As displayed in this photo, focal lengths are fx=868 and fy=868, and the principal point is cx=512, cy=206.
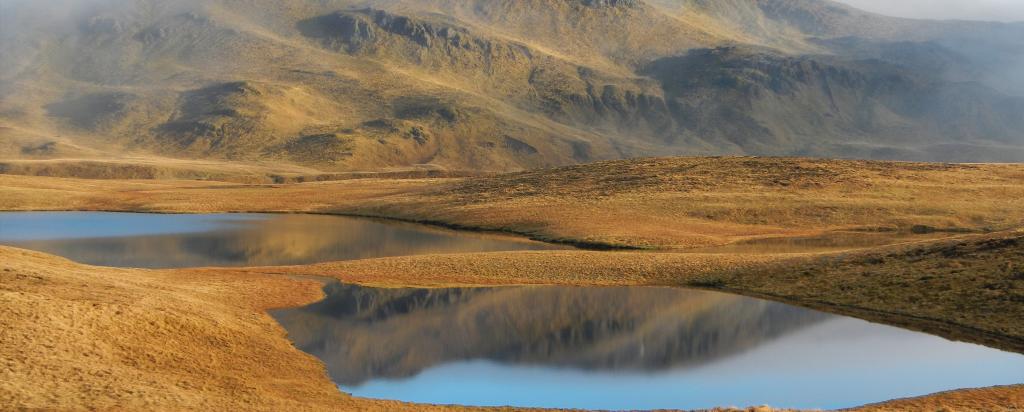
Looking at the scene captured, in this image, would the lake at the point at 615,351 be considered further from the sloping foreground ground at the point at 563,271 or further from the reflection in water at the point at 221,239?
the reflection in water at the point at 221,239

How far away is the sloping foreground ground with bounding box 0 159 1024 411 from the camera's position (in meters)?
25.0

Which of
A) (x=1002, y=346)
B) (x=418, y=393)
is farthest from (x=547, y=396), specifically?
(x=1002, y=346)

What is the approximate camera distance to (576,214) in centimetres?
8344

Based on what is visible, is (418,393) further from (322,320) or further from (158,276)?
(158,276)

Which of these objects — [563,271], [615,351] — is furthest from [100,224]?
[615,351]

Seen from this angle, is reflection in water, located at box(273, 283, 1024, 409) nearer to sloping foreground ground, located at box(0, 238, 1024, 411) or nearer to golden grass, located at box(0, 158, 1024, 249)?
sloping foreground ground, located at box(0, 238, 1024, 411)

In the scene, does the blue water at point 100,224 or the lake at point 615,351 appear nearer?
the lake at point 615,351

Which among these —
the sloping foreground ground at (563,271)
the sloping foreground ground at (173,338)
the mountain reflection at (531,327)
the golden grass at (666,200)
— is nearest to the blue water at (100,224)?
the golden grass at (666,200)

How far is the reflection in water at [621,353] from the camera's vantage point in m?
27.4

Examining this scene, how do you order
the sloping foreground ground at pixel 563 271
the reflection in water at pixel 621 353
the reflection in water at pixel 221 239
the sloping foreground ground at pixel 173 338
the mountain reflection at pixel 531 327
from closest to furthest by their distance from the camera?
the sloping foreground ground at pixel 173 338, the sloping foreground ground at pixel 563 271, the reflection in water at pixel 621 353, the mountain reflection at pixel 531 327, the reflection in water at pixel 221 239

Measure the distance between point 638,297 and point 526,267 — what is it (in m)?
9.87

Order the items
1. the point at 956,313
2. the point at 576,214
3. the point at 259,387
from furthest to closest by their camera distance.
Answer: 1. the point at 576,214
2. the point at 956,313
3. the point at 259,387

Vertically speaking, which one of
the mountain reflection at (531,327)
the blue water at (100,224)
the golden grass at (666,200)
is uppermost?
the golden grass at (666,200)

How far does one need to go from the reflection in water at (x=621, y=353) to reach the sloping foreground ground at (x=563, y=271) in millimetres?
1843
